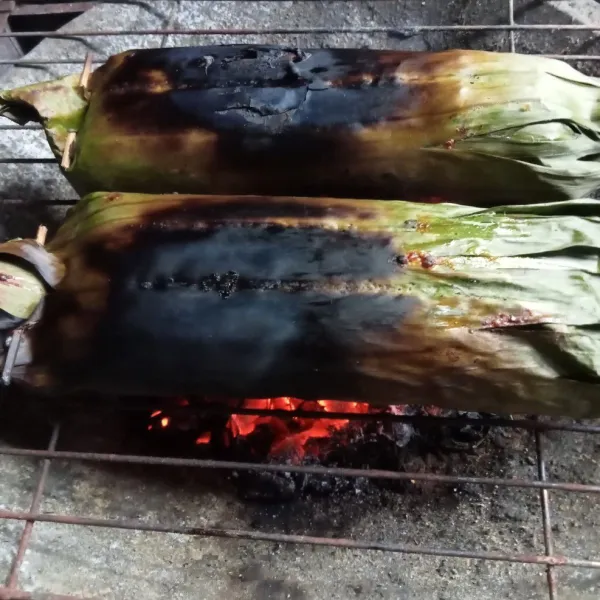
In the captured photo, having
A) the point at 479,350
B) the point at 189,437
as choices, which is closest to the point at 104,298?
the point at 189,437

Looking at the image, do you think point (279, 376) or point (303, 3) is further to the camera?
point (303, 3)

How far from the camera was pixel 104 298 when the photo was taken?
1096mm

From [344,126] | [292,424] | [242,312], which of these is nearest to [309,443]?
[292,424]

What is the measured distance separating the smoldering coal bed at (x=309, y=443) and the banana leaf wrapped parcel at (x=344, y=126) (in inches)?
16.3

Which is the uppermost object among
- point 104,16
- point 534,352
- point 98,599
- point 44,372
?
point 104,16

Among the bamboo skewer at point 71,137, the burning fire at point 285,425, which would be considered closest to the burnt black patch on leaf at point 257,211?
the bamboo skewer at point 71,137

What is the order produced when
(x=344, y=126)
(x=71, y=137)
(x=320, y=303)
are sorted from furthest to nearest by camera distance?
(x=71, y=137), (x=344, y=126), (x=320, y=303)

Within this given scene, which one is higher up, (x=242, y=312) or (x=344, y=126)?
(x=344, y=126)

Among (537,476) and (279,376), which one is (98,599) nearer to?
(279,376)

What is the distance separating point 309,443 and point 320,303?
447 millimetres

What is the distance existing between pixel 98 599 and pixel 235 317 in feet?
1.68

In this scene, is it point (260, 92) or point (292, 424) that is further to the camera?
point (292, 424)

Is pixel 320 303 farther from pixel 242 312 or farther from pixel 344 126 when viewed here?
pixel 344 126

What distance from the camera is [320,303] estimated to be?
3.43 ft
